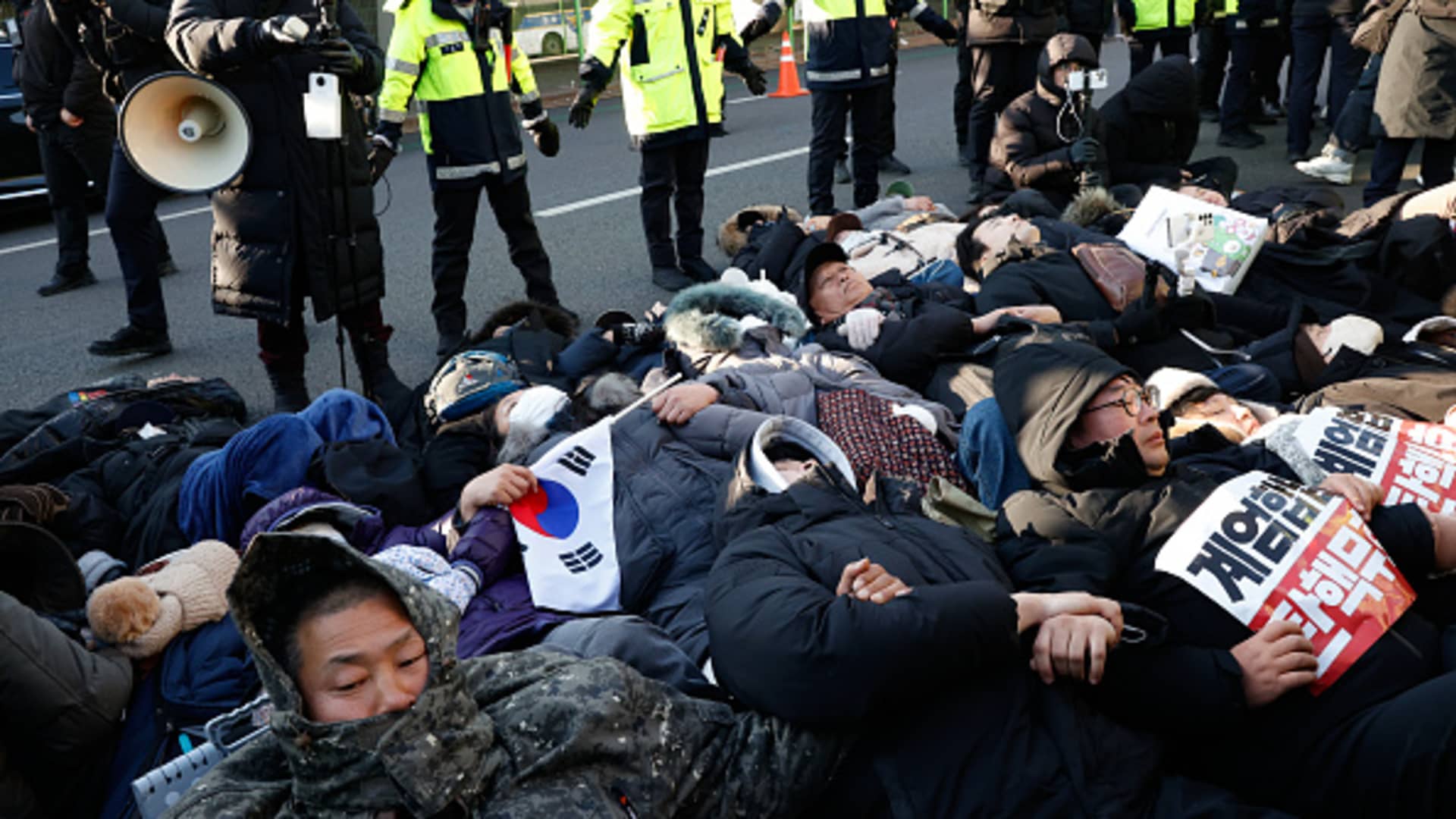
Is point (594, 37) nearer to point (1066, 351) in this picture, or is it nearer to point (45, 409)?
point (45, 409)

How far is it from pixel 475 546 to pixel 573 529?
0.27m

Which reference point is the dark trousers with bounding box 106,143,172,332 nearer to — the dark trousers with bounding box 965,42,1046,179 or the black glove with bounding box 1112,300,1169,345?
the black glove with bounding box 1112,300,1169,345

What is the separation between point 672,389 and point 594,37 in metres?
3.38

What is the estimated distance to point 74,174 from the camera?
22.7 ft

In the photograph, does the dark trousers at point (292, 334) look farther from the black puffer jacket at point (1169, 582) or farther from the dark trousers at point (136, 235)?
the black puffer jacket at point (1169, 582)

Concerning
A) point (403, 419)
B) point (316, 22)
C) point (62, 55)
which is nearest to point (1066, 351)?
point (403, 419)

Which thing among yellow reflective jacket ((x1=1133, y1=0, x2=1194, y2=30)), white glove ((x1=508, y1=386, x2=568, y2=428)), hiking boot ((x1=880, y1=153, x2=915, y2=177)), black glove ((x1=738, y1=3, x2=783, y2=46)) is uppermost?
black glove ((x1=738, y1=3, x2=783, y2=46))

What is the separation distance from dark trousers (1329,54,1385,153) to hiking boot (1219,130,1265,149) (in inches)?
58.5

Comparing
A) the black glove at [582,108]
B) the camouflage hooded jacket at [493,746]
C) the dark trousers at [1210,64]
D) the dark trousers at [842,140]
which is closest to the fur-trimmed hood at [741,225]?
the black glove at [582,108]

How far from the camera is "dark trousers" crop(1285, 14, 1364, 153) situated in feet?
27.2

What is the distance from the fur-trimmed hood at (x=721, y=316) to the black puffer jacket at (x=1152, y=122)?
2951mm

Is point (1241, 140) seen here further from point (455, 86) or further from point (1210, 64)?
point (455, 86)

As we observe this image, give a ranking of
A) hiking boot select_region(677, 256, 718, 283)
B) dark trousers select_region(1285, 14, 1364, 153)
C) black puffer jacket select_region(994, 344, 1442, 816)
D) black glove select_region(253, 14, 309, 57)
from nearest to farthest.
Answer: black puffer jacket select_region(994, 344, 1442, 816)
black glove select_region(253, 14, 309, 57)
hiking boot select_region(677, 256, 718, 283)
dark trousers select_region(1285, 14, 1364, 153)

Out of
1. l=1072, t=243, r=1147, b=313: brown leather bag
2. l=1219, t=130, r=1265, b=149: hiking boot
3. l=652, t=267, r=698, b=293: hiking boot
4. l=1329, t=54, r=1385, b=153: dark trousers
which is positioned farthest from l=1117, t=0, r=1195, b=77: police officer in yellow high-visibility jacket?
l=1072, t=243, r=1147, b=313: brown leather bag
